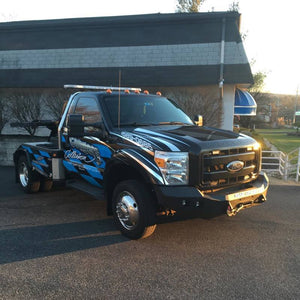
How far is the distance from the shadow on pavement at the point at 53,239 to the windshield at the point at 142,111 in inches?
66.3

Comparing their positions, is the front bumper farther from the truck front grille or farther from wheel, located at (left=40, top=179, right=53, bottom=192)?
Result: wheel, located at (left=40, top=179, right=53, bottom=192)

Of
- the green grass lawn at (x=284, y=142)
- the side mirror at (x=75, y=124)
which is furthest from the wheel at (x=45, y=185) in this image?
the green grass lawn at (x=284, y=142)

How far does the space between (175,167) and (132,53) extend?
39.4 feet

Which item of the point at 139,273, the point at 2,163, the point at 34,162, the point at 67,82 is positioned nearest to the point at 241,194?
the point at 139,273

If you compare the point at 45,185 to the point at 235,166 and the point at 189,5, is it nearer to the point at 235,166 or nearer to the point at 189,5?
the point at 235,166

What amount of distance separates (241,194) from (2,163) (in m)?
9.62

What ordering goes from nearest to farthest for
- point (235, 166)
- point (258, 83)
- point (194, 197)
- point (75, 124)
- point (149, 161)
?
point (194, 197) < point (149, 161) < point (235, 166) < point (75, 124) < point (258, 83)

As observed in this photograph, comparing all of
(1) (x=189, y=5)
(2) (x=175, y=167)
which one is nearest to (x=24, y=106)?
(2) (x=175, y=167)

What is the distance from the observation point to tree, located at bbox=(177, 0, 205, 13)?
92.2ft

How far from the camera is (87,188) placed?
5082mm

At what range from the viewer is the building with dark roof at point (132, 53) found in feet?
43.7

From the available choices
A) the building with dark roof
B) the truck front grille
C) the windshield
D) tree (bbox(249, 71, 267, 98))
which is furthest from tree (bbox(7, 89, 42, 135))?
tree (bbox(249, 71, 267, 98))

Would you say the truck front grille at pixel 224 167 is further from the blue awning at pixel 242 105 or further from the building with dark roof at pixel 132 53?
the blue awning at pixel 242 105

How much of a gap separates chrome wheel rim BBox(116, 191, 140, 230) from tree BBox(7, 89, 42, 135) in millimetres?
9712
